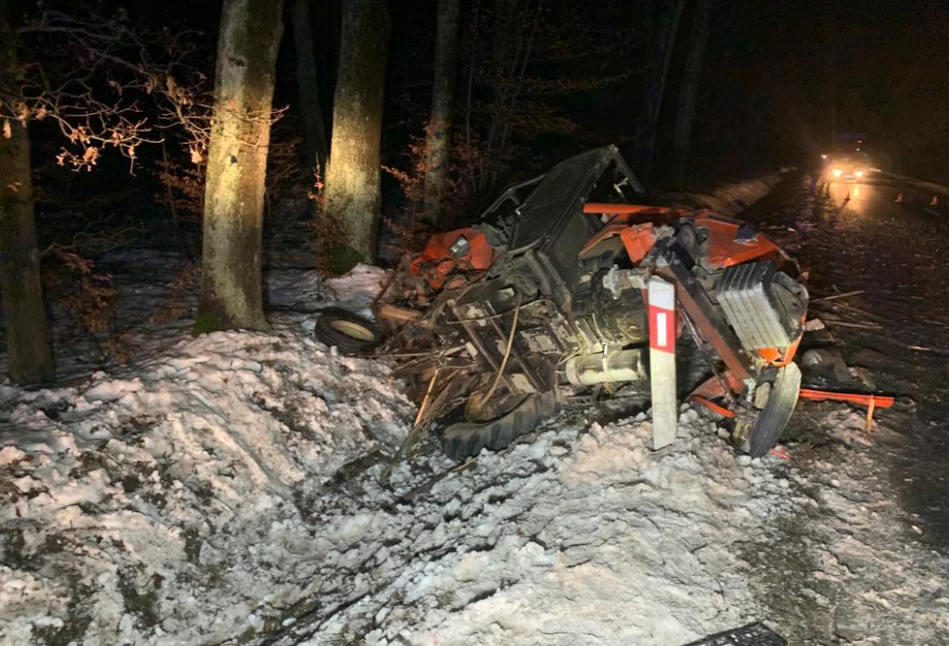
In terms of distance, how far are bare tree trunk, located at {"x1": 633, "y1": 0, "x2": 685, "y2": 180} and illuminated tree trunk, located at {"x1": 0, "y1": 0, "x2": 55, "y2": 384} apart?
1639 cm

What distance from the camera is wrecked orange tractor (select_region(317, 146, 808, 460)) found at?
515 cm

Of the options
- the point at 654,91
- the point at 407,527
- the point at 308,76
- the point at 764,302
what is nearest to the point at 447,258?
the point at 407,527

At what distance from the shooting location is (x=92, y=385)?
5668 mm

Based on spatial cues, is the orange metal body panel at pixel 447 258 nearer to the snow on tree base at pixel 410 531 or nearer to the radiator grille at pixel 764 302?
the snow on tree base at pixel 410 531

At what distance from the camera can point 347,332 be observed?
293 inches

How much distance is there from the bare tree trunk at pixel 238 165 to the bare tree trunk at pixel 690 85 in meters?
16.5

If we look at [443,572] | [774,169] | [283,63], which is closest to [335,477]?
[443,572]

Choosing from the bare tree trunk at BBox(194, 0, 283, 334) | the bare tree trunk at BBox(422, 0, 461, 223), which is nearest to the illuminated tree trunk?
the bare tree trunk at BBox(194, 0, 283, 334)

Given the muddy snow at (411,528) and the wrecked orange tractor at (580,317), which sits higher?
the wrecked orange tractor at (580,317)

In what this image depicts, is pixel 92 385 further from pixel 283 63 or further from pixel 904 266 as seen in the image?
pixel 283 63

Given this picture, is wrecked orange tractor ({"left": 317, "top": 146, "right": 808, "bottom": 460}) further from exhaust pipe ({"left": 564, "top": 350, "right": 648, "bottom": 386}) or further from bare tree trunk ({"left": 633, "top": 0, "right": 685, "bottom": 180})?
bare tree trunk ({"left": 633, "top": 0, "right": 685, "bottom": 180})

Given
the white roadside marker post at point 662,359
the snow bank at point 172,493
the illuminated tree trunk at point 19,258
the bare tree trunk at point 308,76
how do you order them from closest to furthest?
the snow bank at point 172,493, the white roadside marker post at point 662,359, the illuminated tree trunk at point 19,258, the bare tree trunk at point 308,76

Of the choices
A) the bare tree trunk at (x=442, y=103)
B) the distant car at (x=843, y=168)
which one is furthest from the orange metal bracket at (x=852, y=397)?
the distant car at (x=843, y=168)

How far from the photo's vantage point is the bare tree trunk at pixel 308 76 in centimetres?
1309
